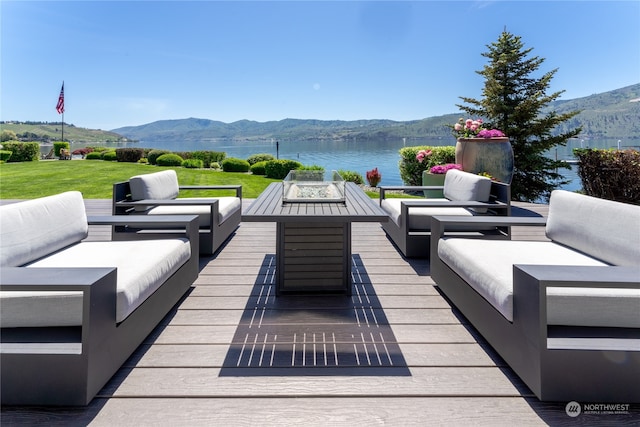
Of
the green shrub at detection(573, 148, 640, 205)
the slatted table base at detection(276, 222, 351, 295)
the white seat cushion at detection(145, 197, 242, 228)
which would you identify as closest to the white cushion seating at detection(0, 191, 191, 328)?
the slatted table base at detection(276, 222, 351, 295)

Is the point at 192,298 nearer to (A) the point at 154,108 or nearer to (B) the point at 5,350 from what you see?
(B) the point at 5,350

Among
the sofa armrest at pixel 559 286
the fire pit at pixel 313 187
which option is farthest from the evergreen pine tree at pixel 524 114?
→ the sofa armrest at pixel 559 286

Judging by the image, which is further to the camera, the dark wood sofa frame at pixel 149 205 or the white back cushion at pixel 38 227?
the dark wood sofa frame at pixel 149 205

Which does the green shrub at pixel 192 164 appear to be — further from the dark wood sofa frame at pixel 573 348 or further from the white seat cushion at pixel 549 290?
the dark wood sofa frame at pixel 573 348

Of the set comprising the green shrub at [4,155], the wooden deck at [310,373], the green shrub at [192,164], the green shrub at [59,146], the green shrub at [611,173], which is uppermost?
the green shrub at [59,146]

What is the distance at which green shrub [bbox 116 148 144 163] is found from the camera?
17.3 metres

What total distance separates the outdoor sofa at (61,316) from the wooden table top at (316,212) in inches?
27.0

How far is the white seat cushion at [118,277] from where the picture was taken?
1.46m

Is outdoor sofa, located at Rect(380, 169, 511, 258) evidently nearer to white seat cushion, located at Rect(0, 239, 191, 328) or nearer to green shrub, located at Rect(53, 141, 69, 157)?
white seat cushion, located at Rect(0, 239, 191, 328)

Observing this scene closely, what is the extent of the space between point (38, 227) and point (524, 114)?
13.0m

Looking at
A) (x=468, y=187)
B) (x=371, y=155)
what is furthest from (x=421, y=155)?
(x=371, y=155)

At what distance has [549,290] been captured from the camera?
5.09 ft

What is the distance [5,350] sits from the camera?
52.4 inches

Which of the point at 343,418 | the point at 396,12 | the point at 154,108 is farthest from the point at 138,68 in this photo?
the point at 343,418
